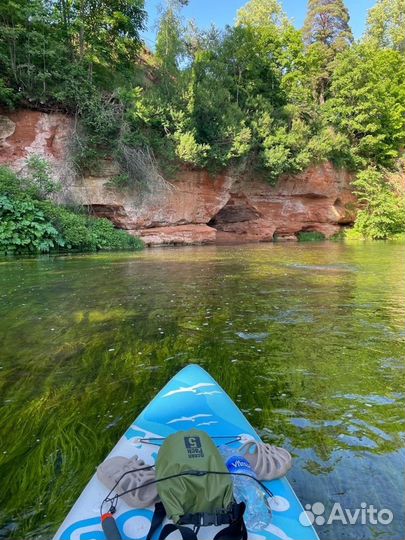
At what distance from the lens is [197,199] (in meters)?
19.6

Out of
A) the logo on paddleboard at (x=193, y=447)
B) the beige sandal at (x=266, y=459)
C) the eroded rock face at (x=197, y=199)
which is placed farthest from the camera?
the eroded rock face at (x=197, y=199)

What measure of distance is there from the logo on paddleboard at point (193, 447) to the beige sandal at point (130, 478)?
0.69 feet

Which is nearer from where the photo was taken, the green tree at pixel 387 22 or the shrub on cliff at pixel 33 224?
the shrub on cliff at pixel 33 224

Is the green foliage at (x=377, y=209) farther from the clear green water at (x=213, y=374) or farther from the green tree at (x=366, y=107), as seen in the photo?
the clear green water at (x=213, y=374)

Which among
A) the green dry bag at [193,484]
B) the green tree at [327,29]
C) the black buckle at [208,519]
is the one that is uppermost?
the green tree at [327,29]

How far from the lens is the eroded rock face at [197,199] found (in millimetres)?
14569

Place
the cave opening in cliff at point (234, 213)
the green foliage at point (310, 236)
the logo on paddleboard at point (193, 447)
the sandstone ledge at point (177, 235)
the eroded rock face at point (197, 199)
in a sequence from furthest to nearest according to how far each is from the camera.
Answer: the green foliage at point (310, 236) < the cave opening in cliff at point (234, 213) < the sandstone ledge at point (177, 235) < the eroded rock face at point (197, 199) < the logo on paddleboard at point (193, 447)

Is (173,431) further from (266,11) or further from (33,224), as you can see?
(266,11)

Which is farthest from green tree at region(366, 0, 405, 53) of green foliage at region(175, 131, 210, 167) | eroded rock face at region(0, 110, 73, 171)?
eroded rock face at region(0, 110, 73, 171)

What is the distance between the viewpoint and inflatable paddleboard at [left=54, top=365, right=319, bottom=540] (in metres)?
1.50

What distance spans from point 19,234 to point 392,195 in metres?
22.2

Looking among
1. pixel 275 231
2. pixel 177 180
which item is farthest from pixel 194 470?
pixel 275 231

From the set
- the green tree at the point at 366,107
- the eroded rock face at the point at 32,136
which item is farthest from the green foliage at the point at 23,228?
the green tree at the point at 366,107

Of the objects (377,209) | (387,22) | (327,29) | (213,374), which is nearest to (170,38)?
(377,209)
